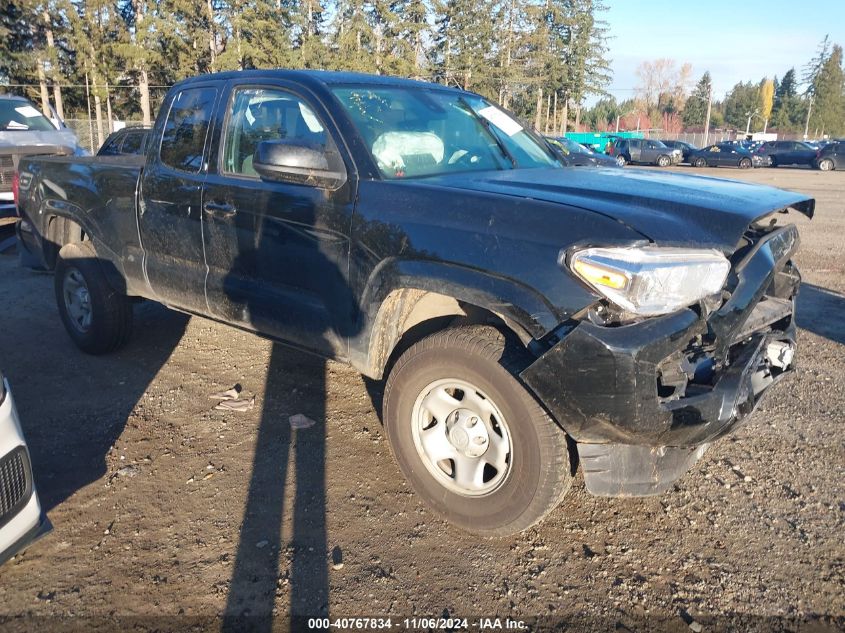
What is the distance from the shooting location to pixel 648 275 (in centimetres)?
225

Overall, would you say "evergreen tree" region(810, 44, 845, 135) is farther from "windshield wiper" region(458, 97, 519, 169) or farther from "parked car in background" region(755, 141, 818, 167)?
"windshield wiper" region(458, 97, 519, 169)

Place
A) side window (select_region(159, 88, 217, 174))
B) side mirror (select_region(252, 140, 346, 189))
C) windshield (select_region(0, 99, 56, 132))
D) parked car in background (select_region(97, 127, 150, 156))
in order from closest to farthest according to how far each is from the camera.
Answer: side mirror (select_region(252, 140, 346, 189))
side window (select_region(159, 88, 217, 174))
windshield (select_region(0, 99, 56, 132))
parked car in background (select_region(97, 127, 150, 156))

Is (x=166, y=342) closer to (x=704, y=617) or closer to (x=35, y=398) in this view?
(x=35, y=398)

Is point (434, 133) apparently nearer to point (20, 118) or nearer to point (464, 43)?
point (20, 118)

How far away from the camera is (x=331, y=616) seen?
2.41 metres

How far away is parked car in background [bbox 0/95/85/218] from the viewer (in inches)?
389

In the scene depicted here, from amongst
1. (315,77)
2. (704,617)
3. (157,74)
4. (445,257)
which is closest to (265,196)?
(315,77)

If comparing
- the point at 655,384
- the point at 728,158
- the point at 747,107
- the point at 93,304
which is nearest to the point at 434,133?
the point at 655,384

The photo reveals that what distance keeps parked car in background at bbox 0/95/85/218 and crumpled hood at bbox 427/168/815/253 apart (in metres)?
9.39

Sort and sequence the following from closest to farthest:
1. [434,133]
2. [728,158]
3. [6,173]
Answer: [434,133]
[6,173]
[728,158]

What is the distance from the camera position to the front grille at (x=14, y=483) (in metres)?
2.35

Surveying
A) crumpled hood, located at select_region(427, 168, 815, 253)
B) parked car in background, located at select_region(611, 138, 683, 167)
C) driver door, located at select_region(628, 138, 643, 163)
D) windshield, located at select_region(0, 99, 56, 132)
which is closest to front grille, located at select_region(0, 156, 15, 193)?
windshield, located at select_region(0, 99, 56, 132)

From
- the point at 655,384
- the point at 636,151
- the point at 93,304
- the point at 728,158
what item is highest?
the point at 636,151

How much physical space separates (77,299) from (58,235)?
0.55 m
